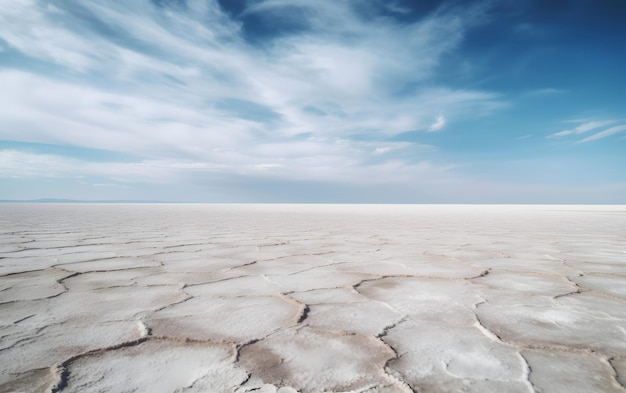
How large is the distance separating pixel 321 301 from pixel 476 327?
0.57 m

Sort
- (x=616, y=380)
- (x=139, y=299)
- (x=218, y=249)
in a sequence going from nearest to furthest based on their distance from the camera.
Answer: (x=616, y=380) < (x=139, y=299) < (x=218, y=249)

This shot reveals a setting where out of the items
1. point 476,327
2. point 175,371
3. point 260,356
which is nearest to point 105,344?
point 175,371

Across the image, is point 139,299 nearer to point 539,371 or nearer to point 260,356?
point 260,356

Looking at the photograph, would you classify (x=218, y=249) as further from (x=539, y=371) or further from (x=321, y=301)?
(x=539, y=371)

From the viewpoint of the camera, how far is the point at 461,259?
2484 mm

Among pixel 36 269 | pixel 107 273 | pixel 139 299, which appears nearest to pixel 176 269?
pixel 107 273

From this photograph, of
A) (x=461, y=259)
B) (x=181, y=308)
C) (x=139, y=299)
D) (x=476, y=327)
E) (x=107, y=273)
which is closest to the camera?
(x=476, y=327)

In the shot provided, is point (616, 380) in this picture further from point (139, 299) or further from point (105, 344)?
point (139, 299)

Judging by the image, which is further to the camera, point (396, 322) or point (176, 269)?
point (176, 269)

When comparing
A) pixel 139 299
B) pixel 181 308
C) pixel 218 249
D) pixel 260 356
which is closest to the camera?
pixel 260 356

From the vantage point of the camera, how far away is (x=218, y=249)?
2963 mm

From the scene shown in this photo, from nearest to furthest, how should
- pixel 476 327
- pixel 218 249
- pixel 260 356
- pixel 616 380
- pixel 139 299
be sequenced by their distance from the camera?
pixel 616 380
pixel 260 356
pixel 476 327
pixel 139 299
pixel 218 249

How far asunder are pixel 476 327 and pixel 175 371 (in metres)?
0.91

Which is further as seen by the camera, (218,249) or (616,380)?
(218,249)
